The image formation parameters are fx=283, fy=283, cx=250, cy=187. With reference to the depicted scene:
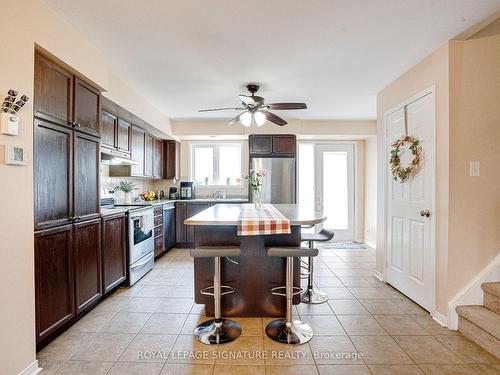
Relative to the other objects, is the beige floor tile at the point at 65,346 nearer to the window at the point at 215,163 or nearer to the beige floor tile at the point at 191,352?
the beige floor tile at the point at 191,352

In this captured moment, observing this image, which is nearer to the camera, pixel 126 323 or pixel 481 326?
pixel 481 326

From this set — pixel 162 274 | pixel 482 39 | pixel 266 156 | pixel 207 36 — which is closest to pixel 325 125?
pixel 266 156

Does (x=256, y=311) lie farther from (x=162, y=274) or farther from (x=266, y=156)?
(x=266, y=156)

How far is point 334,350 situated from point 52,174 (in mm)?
2396

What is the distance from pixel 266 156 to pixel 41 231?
3.96m

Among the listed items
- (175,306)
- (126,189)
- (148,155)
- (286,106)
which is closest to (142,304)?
(175,306)

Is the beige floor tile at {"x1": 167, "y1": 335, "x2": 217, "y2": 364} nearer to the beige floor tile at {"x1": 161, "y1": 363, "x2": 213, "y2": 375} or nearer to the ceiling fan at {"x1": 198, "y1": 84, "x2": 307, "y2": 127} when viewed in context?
the beige floor tile at {"x1": 161, "y1": 363, "x2": 213, "y2": 375}

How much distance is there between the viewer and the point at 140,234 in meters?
3.54

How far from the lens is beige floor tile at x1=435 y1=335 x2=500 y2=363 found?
1908 millimetres

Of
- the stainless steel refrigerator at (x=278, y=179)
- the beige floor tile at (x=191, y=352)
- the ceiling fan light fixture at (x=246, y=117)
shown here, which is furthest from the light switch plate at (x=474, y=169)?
the stainless steel refrigerator at (x=278, y=179)

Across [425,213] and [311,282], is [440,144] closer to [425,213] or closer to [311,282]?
[425,213]

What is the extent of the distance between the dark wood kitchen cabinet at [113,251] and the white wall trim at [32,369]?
3.23 feet

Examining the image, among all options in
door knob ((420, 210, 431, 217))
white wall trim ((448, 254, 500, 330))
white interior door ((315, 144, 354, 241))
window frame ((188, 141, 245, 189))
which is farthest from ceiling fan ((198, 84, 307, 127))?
white interior door ((315, 144, 354, 241))

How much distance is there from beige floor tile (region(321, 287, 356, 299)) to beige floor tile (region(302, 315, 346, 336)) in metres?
0.49
